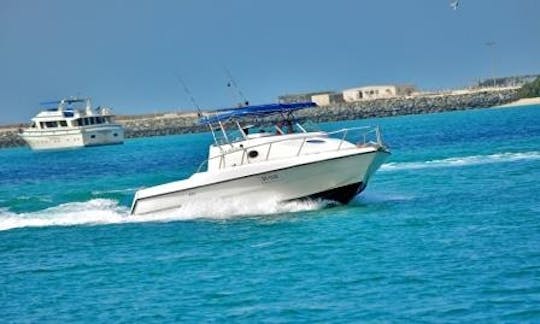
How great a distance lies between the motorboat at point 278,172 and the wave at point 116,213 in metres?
0.15

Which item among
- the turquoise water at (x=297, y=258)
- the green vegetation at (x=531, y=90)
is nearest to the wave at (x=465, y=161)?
the turquoise water at (x=297, y=258)

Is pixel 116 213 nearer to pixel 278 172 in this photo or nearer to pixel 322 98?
pixel 278 172

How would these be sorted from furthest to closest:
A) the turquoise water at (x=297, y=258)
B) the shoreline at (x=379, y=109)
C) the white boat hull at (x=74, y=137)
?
the shoreline at (x=379, y=109), the white boat hull at (x=74, y=137), the turquoise water at (x=297, y=258)

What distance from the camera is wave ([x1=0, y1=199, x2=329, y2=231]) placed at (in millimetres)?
25453

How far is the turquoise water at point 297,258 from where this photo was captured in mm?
15436

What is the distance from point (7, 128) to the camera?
592 ft

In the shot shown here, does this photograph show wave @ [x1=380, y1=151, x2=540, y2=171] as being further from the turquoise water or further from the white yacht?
the white yacht

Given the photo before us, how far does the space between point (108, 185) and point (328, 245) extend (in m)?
26.1

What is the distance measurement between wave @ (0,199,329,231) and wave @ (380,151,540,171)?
453 inches

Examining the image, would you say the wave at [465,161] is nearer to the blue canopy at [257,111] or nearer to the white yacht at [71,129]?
the blue canopy at [257,111]

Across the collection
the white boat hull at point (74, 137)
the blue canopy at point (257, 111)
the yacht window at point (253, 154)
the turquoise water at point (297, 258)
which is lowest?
the turquoise water at point (297, 258)

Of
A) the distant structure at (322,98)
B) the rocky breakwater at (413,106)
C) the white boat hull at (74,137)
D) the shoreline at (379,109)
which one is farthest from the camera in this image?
the distant structure at (322,98)

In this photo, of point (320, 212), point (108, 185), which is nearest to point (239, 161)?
point (320, 212)

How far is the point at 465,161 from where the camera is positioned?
128ft
